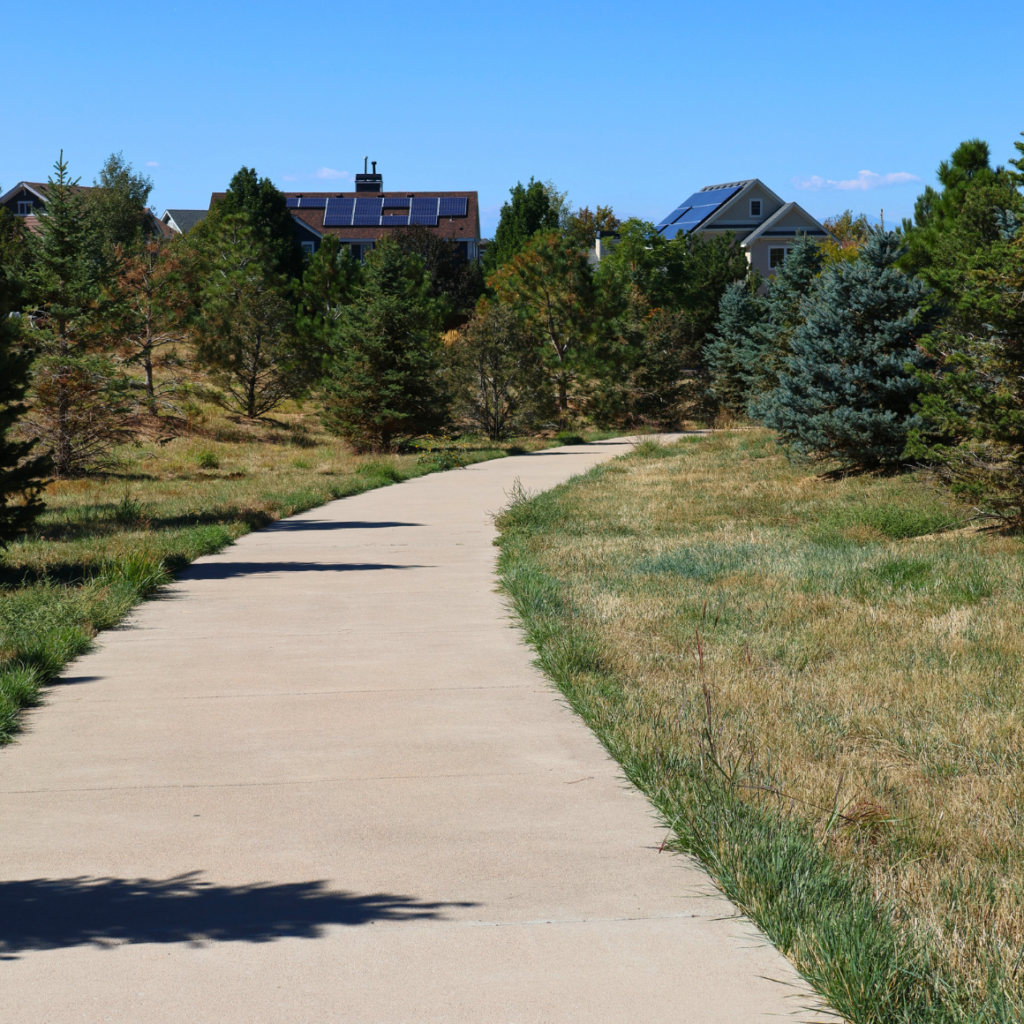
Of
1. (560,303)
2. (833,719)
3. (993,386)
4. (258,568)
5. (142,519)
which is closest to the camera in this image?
(833,719)

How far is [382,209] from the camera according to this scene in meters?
78.4

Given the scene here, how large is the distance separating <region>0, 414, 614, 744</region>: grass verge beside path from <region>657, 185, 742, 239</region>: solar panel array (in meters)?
32.5

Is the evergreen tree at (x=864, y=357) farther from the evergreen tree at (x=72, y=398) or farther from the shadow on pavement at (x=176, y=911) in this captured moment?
the shadow on pavement at (x=176, y=911)

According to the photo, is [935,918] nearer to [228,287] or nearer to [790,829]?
[790,829]

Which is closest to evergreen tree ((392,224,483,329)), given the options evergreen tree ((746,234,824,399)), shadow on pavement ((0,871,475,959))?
evergreen tree ((746,234,824,399))

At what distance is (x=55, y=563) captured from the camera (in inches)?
484

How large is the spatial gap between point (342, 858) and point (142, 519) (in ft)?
41.6

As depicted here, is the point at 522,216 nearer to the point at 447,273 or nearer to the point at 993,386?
the point at 447,273

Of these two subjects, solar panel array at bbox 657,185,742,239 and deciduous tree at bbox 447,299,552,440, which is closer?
deciduous tree at bbox 447,299,552,440

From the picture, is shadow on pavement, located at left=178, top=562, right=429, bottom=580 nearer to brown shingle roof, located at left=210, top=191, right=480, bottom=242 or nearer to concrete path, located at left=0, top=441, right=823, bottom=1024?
concrete path, located at left=0, top=441, right=823, bottom=1024

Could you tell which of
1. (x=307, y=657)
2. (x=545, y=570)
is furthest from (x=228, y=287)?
(x=307, y=657)

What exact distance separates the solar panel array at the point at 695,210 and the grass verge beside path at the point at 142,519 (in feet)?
107

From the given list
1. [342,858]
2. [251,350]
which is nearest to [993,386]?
[342,858]

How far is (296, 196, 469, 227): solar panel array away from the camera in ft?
249
